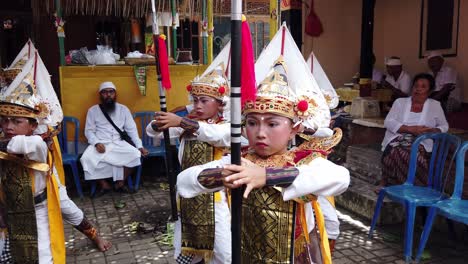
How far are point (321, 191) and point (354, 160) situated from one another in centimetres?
447

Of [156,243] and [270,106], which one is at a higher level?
[270,106]

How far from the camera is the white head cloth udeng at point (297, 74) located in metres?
2.61

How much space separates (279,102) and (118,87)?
528cm

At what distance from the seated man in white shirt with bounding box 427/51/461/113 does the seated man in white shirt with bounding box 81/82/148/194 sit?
497cm

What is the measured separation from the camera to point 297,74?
274 cm

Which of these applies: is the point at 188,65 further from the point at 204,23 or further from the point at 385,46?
the point at 385,46

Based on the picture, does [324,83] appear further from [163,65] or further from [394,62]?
[394,62]

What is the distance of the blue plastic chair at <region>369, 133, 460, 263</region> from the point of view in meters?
4.09

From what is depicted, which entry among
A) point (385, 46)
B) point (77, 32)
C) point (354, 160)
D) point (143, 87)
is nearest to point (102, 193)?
point (143, 87)

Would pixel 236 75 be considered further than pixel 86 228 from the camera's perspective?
Answer: No

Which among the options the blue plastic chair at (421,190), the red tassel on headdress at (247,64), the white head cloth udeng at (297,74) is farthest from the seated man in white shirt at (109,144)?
the red tassel on headdress at (247,64)

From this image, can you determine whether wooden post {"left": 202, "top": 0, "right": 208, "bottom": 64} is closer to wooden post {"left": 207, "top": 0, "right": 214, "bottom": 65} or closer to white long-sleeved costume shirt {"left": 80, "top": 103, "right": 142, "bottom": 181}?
wooden post {"left": 207, "top": 0, "right": 214, "bottom": 65}

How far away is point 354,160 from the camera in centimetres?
630

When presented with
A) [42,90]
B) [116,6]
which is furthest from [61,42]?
[42,90]
